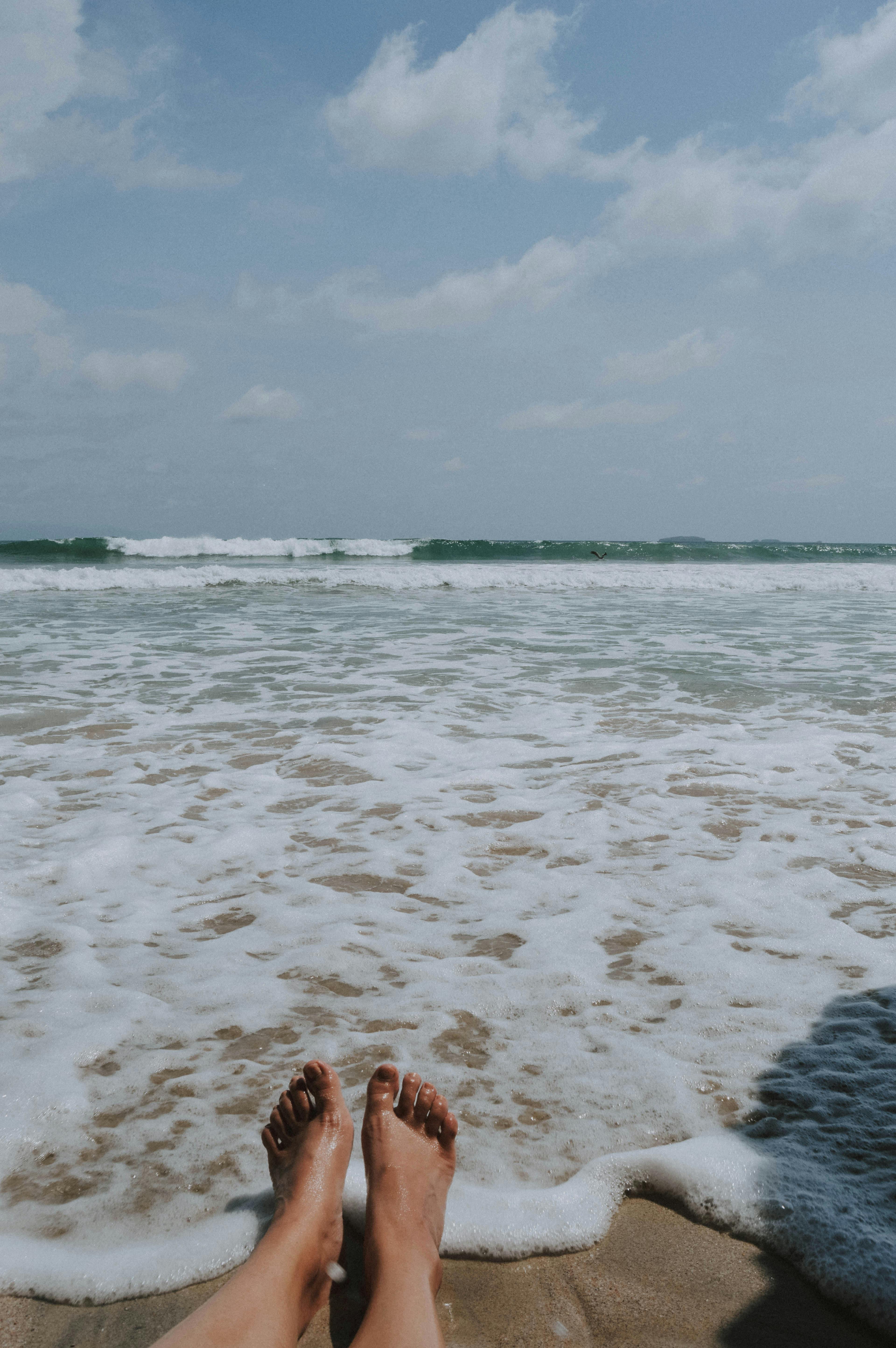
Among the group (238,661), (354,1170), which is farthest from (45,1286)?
(238,661)

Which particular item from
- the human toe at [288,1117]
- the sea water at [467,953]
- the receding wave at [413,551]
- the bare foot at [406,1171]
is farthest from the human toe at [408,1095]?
the receding wave at [413,551]

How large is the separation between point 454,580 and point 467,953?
15.8 m

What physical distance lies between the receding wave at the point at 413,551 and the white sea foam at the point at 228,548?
2 cm

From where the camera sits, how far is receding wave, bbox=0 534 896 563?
25.8 meters

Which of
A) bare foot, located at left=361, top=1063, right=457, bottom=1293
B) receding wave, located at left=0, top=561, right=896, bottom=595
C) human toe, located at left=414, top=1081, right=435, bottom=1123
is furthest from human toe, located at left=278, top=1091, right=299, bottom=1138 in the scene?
receding wave, located at left=0, top=561, right=896, bottom=595

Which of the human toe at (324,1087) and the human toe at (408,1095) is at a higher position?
the human toe at (324,1087)

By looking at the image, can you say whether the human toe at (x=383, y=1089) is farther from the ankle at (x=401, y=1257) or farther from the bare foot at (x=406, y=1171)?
the ankle at (x=401, y=1257)

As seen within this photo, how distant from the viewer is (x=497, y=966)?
2.40 m

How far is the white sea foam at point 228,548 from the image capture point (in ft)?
84.2

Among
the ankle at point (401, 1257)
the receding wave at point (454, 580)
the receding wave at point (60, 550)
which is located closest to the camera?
the ankle at point (401, 1257)

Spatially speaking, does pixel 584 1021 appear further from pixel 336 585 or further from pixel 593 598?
pixel 336 585

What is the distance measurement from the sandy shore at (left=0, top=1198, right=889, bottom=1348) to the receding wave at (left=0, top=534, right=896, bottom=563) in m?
24.9

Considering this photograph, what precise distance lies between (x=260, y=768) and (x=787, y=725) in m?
3.21

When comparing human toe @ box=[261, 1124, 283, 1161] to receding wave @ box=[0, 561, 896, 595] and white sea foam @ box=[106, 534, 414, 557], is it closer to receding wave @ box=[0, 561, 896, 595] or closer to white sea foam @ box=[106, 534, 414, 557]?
receding wave @ box=[0, 561, 896, 595]
